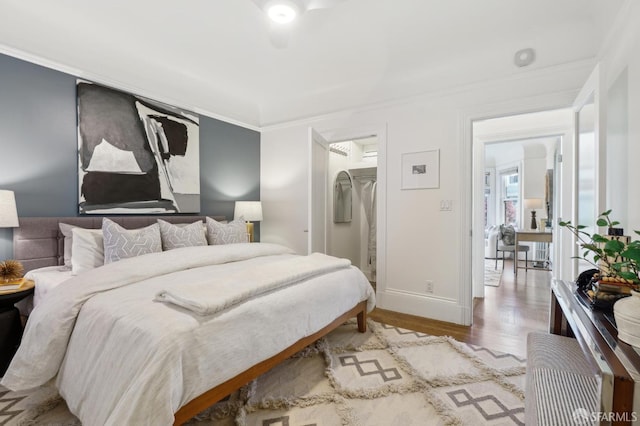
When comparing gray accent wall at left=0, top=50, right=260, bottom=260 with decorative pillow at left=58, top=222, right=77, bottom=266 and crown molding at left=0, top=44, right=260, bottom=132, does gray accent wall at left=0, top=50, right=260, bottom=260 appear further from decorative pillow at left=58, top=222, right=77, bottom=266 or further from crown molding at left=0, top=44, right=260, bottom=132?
decorative pillow at left=58, top=222, right=77, bottom=266

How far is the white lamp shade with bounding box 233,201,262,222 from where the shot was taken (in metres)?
3.89

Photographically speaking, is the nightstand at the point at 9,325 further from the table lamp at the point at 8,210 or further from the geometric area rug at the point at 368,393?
the table lamp at the point at 8,210

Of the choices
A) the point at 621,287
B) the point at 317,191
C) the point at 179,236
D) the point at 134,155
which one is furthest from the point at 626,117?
the point at 134,155

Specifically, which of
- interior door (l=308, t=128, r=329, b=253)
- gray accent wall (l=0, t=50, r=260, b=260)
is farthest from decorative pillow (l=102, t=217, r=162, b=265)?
interior door (l=308, t=128, r=329, b=253)

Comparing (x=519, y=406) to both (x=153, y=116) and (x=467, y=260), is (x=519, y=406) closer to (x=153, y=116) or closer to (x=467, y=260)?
(x=467, y=260)

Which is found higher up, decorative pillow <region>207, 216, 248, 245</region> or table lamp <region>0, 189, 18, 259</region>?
table lamp <region>0, 189, 18, 259</region>

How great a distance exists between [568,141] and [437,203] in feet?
5.46

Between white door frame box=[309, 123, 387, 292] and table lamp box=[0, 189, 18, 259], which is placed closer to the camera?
table lamp box=[0, 189, 18, 259]

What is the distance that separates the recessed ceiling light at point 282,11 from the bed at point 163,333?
5.21 ft

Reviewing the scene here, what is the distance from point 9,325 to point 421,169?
3.55 metres

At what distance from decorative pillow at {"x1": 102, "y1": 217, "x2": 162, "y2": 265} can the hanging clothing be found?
329 cm

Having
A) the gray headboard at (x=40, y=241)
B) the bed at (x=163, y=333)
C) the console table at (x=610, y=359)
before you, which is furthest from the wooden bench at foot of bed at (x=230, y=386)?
the gray headboard at (x=40, y=241)

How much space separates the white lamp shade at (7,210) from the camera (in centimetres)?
201

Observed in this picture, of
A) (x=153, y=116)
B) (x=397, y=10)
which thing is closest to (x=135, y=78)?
(x=153, y=116)
